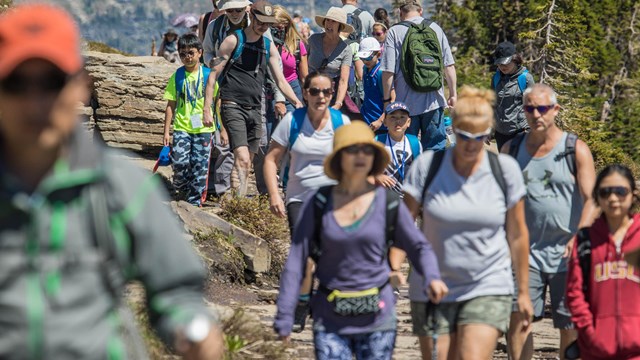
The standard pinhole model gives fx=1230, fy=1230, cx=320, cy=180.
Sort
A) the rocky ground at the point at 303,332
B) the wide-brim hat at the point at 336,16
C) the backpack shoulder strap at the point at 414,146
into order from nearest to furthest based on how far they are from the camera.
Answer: the rocky ground at the point at 303,332
the backpack shoulder strap at the point at 414,146
the wide-brim hat at the point at 336,16

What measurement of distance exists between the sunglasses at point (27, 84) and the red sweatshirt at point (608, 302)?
4.07m

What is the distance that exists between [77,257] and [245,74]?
354 inches

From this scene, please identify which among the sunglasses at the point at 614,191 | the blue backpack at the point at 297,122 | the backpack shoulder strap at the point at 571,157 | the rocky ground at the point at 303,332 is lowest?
the rocky ground at the point at 303,332

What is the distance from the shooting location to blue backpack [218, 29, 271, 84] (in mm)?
11680

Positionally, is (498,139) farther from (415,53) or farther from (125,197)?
(125,197)

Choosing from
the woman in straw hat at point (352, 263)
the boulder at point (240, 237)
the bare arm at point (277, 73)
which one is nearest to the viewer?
the woman in straw hat at point (352, 263)

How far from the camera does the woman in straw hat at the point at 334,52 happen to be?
12.7 meters

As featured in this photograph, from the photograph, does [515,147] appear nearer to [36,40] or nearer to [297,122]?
[297,122]

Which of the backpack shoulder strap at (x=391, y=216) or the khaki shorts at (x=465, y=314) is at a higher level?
the backpack shoulder strap at (x=391, y=216)

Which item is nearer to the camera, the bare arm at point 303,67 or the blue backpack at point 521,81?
the blue backpack at point 521,81

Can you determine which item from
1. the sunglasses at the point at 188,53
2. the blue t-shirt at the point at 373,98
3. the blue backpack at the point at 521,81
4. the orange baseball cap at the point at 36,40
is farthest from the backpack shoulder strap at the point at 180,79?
the orange baseball cap at the point at 36,40

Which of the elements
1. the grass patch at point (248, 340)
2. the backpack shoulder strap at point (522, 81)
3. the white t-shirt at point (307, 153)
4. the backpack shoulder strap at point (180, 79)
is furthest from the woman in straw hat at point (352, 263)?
the backpack shoulder strap at point (180, 79)

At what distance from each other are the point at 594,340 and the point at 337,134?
66.3 inches

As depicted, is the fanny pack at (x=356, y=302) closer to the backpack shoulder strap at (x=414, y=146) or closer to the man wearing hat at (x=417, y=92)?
the backpack shoulder strap at (x=414, y=146)
